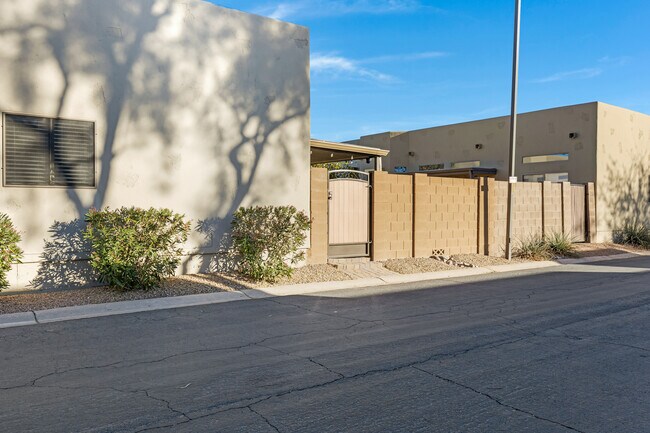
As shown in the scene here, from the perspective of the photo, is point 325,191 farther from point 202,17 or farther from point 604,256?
point 604,256

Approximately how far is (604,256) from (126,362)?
18.4m

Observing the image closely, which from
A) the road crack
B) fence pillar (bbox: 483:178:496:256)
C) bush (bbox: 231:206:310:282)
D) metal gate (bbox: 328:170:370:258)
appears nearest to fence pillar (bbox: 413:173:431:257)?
metal gate (bbox: 328:170:370:258)

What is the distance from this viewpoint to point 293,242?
11828 millimetres

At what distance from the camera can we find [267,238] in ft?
38.4

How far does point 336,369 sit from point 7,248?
20.8 feet

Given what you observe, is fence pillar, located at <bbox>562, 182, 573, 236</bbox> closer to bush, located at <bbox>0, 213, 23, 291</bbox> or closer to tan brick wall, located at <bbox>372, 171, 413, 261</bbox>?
tan brick wall, located at <bbox>372, 171, 413, 261</bbox>

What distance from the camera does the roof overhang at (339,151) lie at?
15.5 metres

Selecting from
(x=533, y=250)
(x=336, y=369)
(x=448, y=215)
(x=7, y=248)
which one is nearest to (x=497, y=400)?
(x=336, y=369)

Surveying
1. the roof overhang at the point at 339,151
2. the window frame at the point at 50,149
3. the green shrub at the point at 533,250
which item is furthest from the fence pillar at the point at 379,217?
the window frame at the point at 50,149

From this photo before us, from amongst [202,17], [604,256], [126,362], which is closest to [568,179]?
[604,256]

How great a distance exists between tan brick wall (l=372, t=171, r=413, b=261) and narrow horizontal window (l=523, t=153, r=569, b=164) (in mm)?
11675

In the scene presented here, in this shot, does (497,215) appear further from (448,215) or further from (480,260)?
(448,215)

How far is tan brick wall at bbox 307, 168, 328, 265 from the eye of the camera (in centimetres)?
1335

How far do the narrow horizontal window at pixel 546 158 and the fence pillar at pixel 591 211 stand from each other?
75.7 inches
